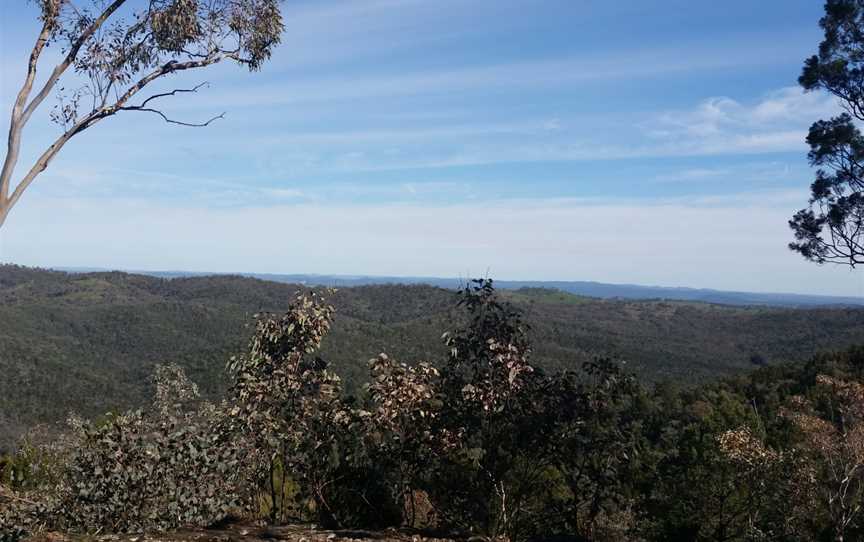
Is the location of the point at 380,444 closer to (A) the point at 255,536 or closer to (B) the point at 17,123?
(A) the point at 255,536

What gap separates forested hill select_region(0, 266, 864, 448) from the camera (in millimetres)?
59094

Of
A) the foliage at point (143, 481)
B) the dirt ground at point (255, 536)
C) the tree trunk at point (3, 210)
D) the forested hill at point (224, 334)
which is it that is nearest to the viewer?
the dirt ground at point (255, 536)

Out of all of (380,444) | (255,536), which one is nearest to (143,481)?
(255,536)

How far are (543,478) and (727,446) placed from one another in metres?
3.75

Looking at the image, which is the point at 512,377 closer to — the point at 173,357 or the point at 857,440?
the point at 857,440

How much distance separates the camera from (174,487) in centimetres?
634

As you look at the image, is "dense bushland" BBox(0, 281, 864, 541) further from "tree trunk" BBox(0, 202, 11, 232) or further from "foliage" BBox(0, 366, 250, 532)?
"tree trunk" BBox(0, 202, 11, 232)

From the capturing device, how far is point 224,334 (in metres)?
85.4

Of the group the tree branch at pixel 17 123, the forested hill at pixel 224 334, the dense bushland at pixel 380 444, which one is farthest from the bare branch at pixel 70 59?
the forested hill at pixel 224 334

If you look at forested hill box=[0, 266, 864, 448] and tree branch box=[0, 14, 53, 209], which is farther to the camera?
forested hill box=[0, 266, 864, 448]

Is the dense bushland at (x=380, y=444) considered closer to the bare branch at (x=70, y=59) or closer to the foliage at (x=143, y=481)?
the foliage at (x=143, y=481)

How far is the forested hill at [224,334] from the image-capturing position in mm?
59094

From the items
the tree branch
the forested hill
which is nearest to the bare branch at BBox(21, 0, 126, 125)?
the tree branch

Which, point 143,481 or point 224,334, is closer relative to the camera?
point 143,481
